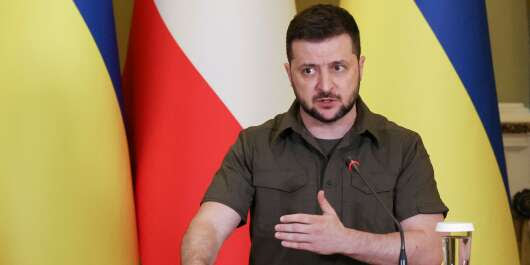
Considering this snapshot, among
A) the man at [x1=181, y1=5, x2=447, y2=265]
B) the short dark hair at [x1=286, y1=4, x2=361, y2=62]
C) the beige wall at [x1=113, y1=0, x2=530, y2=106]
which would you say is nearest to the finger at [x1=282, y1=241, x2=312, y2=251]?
the man at [x1=181, y1=5, x2=447, y2=265]

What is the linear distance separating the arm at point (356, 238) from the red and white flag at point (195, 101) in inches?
36.0

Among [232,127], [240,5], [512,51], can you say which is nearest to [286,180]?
[232,127]

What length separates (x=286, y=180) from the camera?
2.33 metres

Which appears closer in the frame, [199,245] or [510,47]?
[199,245]

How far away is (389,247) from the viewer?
2.12 meters

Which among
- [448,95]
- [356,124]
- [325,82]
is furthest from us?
[448,95]

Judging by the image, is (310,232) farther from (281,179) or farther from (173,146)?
(173,146)

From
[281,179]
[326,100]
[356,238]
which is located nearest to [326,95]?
[326,100]

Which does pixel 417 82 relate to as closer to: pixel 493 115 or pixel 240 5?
pixel 493 115

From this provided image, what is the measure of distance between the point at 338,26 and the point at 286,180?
419mm

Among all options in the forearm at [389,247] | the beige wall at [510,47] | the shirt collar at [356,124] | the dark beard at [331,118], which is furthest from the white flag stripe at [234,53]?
the beige wall at [510,47]

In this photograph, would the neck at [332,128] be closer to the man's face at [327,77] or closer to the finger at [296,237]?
the man's face at [327,77]

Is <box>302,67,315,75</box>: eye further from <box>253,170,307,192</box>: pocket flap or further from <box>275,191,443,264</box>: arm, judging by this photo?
<box>275,191,443,264</box>: arm

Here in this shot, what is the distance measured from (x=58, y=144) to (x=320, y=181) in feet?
2.99
